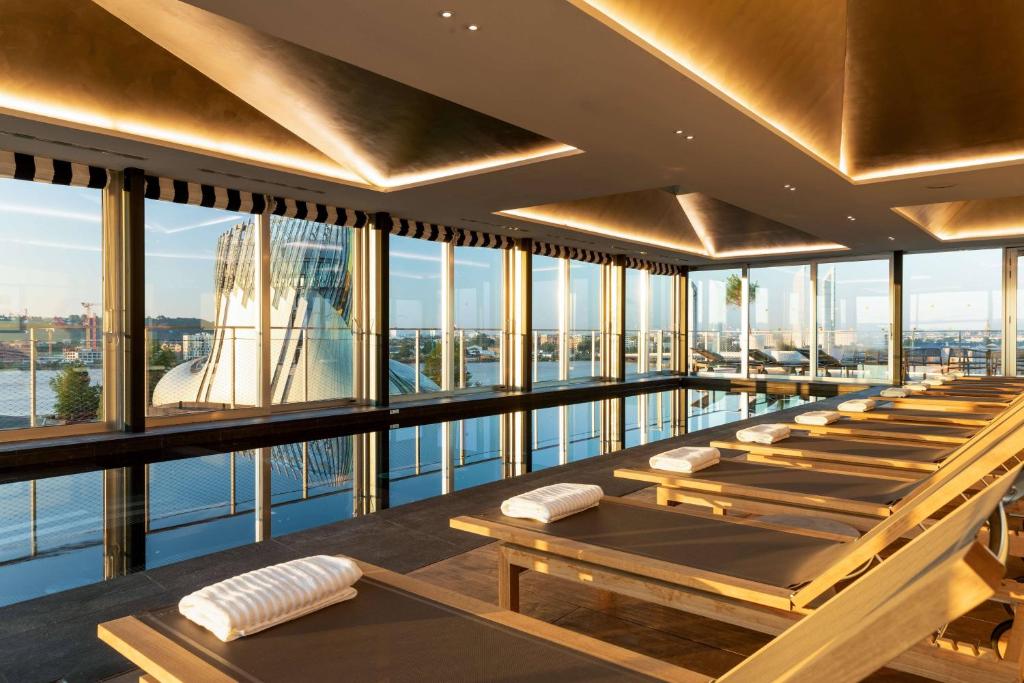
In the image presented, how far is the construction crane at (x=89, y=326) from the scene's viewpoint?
6.86m

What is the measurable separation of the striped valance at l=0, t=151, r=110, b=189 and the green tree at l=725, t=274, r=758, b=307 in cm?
1249

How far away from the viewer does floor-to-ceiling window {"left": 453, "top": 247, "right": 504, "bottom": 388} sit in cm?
1118

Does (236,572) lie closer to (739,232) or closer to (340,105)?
(340,105)

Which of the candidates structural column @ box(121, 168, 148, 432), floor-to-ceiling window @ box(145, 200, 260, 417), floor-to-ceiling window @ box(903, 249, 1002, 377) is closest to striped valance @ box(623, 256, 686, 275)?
floor-to-ceiling window @ box(903, 249, 1002, 377)

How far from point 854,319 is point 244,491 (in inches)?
498

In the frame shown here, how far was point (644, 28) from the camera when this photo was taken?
396cm

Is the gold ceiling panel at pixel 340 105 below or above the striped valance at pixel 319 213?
above

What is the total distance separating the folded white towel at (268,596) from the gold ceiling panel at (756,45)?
294 centimetres

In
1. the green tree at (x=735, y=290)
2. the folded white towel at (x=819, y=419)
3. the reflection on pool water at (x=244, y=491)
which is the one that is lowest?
the reflection on pool water at (x=244, y=491)

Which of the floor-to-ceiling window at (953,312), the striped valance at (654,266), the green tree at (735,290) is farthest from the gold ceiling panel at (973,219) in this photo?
the striped valance at (654,266)

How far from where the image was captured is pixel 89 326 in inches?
270

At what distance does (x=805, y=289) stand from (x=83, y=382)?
13011 millimetres

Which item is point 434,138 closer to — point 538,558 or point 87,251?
point 87,251

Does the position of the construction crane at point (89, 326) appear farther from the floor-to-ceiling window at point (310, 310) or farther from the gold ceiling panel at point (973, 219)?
the gold ceiling panel at point (973, 219)
